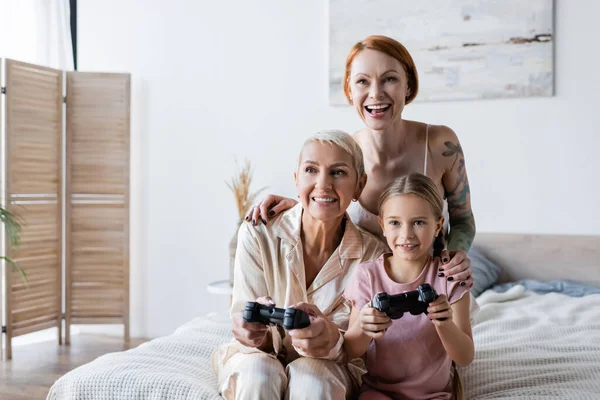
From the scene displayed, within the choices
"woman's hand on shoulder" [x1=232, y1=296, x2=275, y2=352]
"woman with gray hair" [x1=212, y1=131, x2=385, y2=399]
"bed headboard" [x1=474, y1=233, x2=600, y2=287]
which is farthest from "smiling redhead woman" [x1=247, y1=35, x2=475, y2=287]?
"bed headboard" [x1=474, y1=233, x2=600, y2=287]

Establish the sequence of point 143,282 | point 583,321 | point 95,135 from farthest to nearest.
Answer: point 143,282 → point 95,135 → point 583,321

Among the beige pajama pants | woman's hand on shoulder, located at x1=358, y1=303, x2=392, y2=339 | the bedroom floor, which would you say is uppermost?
woman's hand on shoulder, located at x1=358, y1=303, x2=392, y2=339

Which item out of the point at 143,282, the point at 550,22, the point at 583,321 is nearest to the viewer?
the point at 583,321

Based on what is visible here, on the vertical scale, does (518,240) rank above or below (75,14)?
below

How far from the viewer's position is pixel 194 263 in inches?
167

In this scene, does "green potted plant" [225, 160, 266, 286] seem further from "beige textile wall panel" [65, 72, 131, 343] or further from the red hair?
the red hair

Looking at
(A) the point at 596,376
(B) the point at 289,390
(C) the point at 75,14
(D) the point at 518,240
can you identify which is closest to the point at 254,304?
(B) the point at 289,390

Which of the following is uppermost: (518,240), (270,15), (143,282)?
(270,15)

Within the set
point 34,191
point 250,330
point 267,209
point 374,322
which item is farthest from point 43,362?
point 374,322

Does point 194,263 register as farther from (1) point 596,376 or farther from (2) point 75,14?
(1) point 596,376

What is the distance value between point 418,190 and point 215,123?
275cm

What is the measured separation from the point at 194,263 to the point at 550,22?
257cm

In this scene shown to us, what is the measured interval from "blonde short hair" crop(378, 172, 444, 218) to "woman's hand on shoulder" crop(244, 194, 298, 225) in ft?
1.11

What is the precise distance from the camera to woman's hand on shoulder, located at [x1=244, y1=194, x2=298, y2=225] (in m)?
1.81
